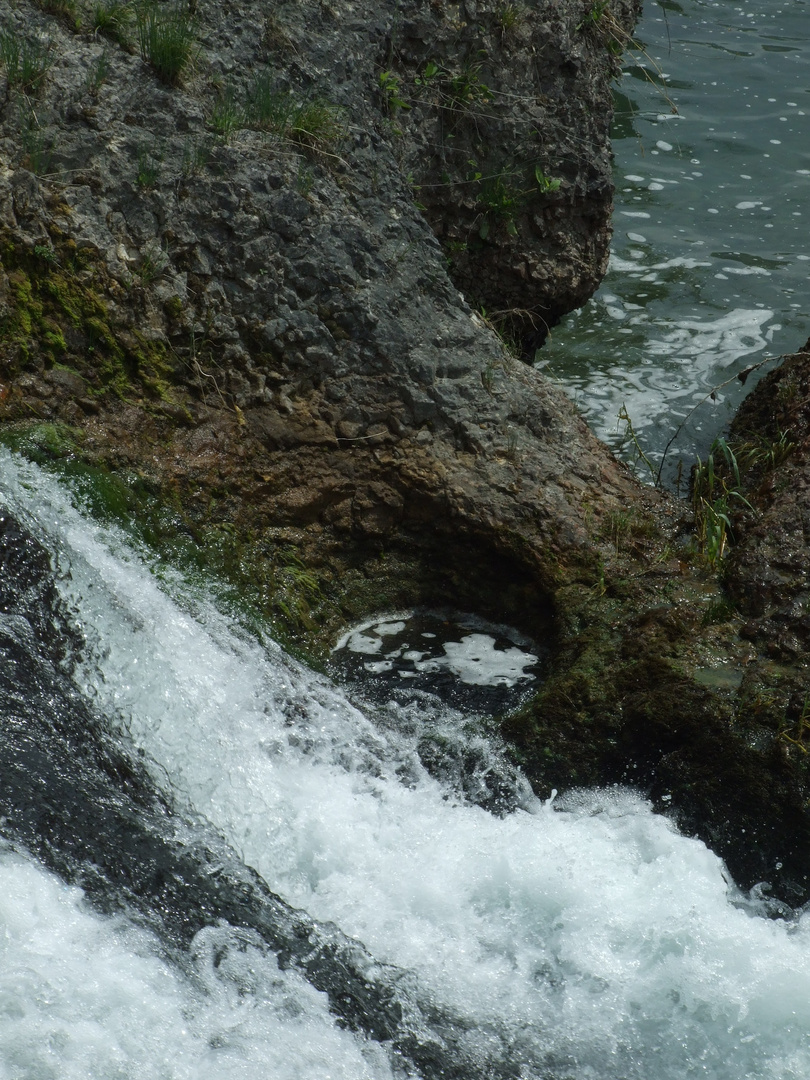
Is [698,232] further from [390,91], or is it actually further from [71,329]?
[71,329]

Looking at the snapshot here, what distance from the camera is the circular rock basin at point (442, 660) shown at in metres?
4.02

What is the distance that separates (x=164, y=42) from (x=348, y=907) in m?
3.39

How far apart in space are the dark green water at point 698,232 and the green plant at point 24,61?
326cm

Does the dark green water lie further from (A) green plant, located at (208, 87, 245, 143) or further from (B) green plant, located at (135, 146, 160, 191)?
(B) green plant, located at (135, 146, 160, 191)

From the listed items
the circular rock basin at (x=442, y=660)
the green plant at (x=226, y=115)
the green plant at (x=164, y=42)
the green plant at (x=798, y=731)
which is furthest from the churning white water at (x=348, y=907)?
the green plant at (x=164, y=42)

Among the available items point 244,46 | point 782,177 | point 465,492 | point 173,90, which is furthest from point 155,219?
point 782,177

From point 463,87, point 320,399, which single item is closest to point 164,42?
Answer: point 320,399

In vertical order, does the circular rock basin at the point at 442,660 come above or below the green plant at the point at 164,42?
below

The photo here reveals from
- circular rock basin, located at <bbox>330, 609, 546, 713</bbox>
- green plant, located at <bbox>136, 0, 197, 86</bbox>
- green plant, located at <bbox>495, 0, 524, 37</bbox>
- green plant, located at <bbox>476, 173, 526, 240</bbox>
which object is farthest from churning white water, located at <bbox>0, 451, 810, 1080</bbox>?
green plant, located at <bbox>495, 0, 524, 37</bbox>

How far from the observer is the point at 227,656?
144 inches

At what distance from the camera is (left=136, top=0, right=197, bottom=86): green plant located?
4.20m

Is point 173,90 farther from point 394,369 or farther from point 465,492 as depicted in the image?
point 465,492

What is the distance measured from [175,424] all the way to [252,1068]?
8.14 feet

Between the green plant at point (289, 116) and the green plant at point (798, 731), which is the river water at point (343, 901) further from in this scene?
the green plant at point (289, 116)
